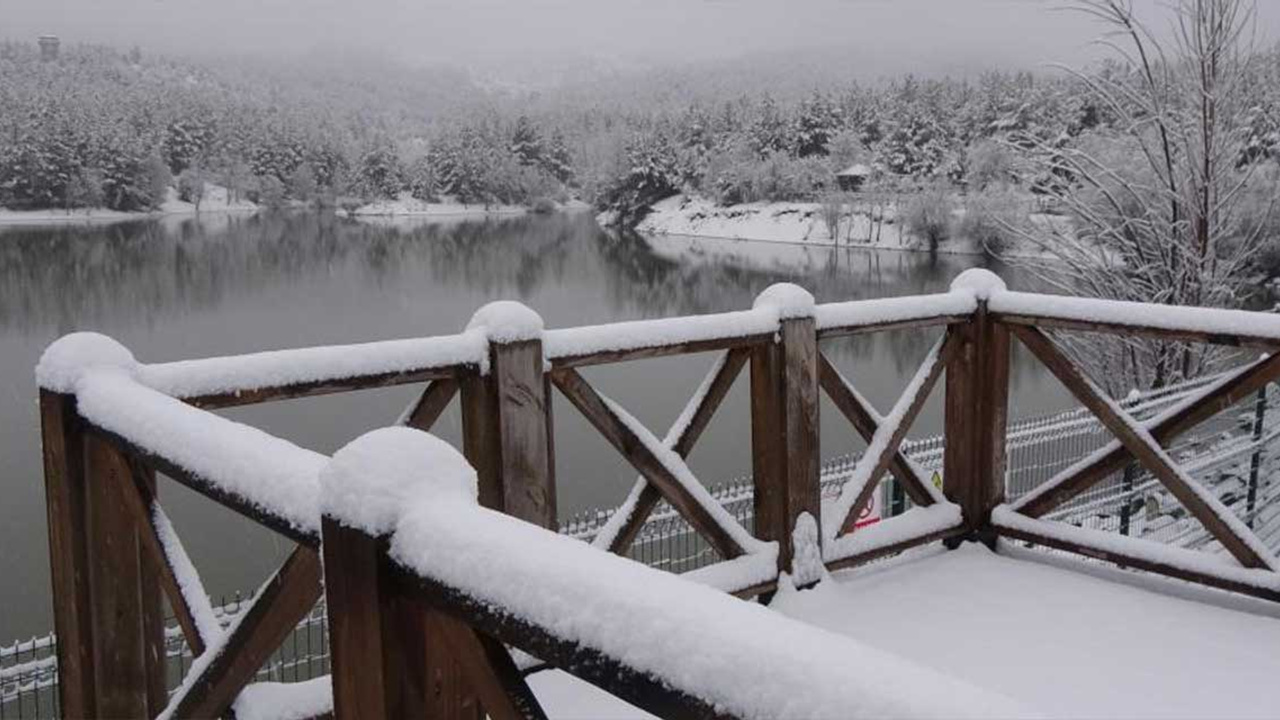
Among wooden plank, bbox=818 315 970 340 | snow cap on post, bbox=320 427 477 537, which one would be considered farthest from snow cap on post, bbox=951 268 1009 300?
snow cap on post, bbox=320 427 477 537

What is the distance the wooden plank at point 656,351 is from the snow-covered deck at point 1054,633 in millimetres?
948

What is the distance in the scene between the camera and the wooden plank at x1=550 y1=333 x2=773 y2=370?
336 cm

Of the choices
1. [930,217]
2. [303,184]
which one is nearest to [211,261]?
[930,217]

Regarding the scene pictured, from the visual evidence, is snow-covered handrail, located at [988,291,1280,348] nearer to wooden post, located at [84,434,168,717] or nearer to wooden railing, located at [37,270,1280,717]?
wooden railing, located at [37,270,1280,717]

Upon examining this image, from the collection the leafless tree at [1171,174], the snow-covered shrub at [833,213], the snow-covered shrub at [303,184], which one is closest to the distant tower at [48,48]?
the snow-covered shrub at [303,184]

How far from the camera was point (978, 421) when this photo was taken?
4676 millimetres

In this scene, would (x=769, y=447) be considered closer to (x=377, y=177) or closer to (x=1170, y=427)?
(x=1170, y=427)

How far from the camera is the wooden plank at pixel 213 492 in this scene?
58.6 inches

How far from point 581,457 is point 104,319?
1965cm

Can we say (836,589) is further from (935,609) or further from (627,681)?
(627,681)

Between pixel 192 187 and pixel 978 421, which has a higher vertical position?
pixel 192 187

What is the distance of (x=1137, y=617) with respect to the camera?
3.94 meters

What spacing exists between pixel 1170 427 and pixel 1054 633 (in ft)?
3.07

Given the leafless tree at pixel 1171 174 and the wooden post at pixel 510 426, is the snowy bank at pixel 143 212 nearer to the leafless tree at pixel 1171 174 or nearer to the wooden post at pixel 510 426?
the leafless tree at pixel 1171 174
